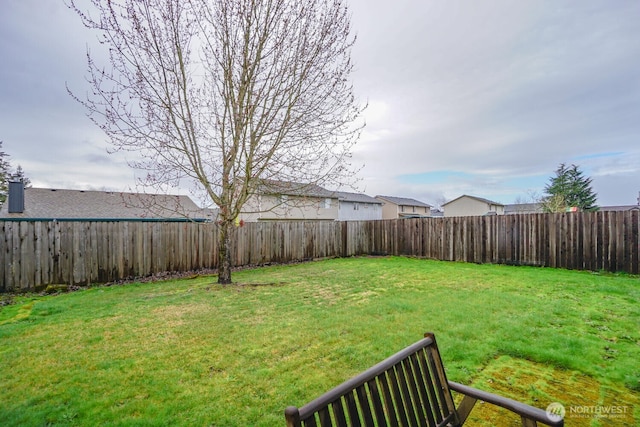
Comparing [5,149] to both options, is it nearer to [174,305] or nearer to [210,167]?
[210,167]

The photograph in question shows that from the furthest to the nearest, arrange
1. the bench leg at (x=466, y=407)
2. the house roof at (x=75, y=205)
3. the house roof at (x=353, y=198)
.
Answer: the house roof at (x=353, y=198), the house roof at (x=75, y=205), the bench leg at (x=466, y=407)

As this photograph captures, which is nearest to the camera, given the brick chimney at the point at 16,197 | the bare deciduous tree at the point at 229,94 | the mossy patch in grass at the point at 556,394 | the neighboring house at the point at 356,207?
the mossy patch in grass at the point at 556,394

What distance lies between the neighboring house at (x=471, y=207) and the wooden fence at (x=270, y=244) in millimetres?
27101

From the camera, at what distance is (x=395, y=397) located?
4.97 feet

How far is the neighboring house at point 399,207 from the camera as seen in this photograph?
130 ft

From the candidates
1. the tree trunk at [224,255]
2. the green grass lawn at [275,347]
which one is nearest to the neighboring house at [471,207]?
the green grass lawn at [275,347]

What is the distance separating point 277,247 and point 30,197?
1574 cm

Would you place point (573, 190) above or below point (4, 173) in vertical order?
below

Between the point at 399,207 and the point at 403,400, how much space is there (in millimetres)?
39975

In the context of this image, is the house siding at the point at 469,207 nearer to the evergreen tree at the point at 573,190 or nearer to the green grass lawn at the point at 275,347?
the evergreen tree at the point at 573,190

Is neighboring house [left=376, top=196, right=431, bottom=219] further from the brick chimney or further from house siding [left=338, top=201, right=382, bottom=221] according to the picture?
the brick chimney

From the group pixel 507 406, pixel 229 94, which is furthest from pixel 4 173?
pixel 507 406

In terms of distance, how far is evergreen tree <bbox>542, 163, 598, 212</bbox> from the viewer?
30.0 metres

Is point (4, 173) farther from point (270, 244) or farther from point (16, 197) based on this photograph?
point (270, 244)
